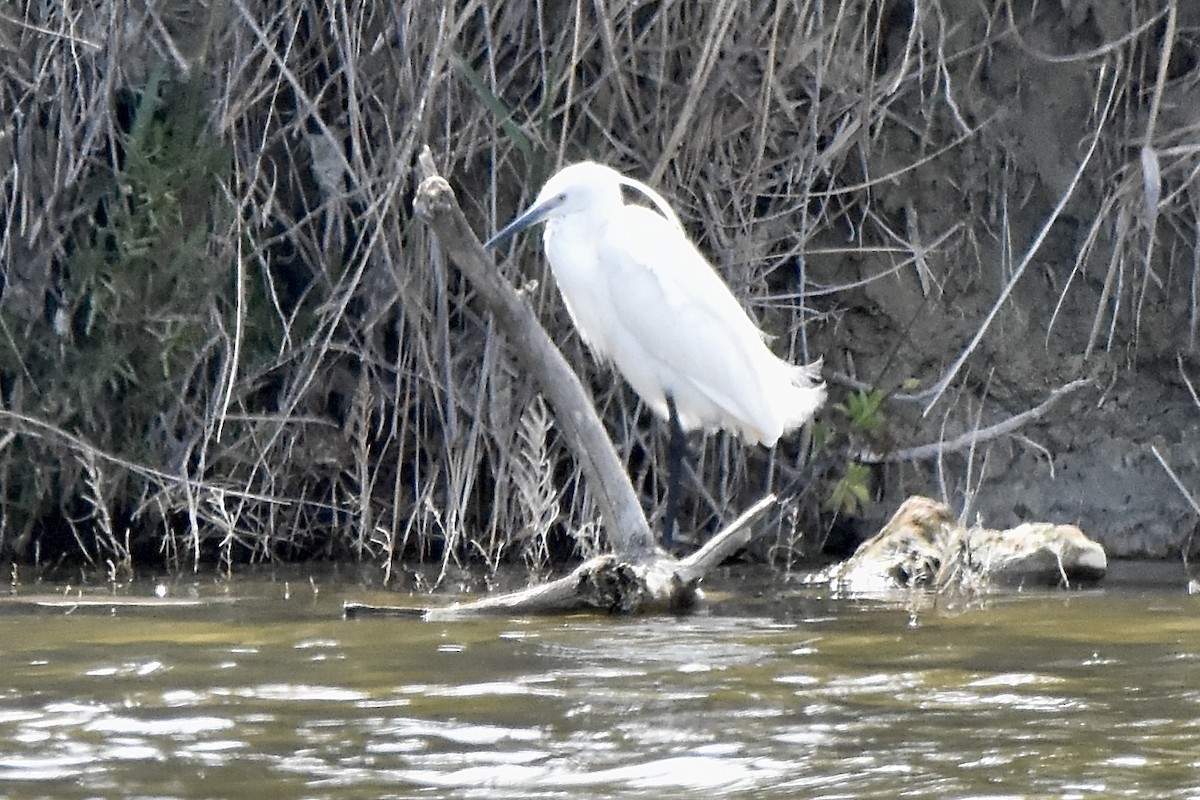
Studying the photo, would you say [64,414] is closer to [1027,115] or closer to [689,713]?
[689,713]

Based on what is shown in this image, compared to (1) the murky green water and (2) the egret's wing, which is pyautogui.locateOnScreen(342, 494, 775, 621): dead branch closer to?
(1) the murky green water

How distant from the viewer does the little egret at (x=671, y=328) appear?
500 cm

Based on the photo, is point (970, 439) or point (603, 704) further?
point (970, 439)

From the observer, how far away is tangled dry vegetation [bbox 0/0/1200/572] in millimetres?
5082

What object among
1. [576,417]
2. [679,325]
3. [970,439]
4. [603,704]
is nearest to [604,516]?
[576,417]

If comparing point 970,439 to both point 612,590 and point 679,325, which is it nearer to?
point 679,325

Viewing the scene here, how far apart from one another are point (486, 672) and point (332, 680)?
283mm

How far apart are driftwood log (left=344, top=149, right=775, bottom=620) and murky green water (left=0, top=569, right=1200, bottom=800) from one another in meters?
0.08

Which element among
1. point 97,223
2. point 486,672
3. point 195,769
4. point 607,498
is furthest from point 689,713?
point 97,223

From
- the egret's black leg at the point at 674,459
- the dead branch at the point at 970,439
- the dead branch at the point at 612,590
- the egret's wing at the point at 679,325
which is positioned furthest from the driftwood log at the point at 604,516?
the dead branch at the point at 970,439

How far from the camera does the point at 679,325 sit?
514 cm

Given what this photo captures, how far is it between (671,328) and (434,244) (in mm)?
735

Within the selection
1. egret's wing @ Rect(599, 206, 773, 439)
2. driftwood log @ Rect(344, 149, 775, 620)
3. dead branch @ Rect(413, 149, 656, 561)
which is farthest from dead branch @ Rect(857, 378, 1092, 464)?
dead branch @ Rect(413, 149, 656, 561)

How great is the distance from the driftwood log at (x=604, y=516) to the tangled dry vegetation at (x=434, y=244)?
0.86m
